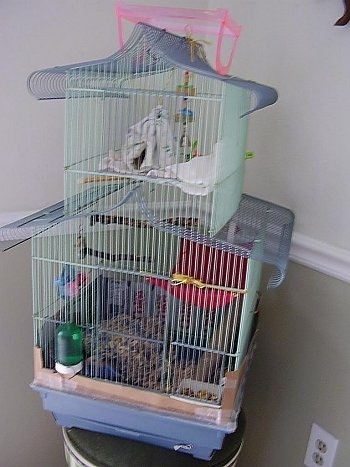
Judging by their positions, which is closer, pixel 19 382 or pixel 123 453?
pixel 123 453

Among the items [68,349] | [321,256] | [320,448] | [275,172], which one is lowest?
[320,448]

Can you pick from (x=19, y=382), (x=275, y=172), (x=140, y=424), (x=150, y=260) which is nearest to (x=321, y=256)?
(x=275, y=172)

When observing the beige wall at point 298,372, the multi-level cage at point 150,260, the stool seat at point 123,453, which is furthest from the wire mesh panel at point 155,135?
the stool seat at point 123,453

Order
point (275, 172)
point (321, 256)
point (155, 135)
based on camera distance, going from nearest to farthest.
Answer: point (155, 135) → point (321, 256) → point (275, 172)

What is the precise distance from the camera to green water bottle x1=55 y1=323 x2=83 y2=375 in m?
1.01

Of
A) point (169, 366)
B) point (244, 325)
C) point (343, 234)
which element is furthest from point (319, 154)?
point (169, 366)

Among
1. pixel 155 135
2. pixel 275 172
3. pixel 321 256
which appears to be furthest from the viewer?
pixel 275 172

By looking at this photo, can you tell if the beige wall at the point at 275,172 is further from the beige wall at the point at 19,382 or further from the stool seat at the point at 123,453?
the stool seat at the point at 123,453

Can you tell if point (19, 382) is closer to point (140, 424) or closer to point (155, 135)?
point (140, 424)

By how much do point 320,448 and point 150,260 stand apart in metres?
0.65

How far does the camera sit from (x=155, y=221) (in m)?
0.95

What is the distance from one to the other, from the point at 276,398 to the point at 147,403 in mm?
492

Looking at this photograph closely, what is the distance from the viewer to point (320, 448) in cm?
127

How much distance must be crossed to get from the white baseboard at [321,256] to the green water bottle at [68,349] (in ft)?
1.79
